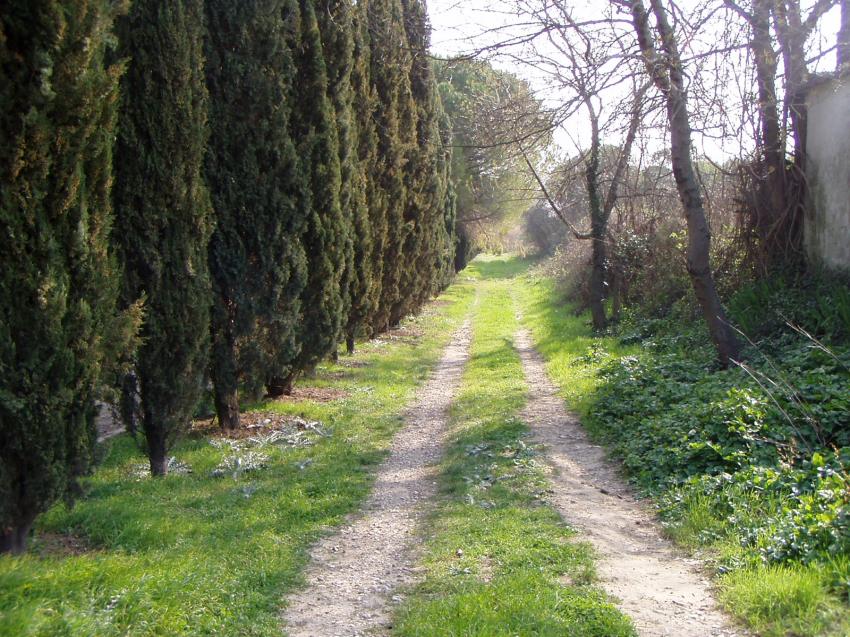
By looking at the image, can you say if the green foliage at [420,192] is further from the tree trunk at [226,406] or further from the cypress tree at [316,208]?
the tree trunk at [226,406]

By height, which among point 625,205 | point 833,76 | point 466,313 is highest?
point 833,76

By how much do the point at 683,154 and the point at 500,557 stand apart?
717 centimetres

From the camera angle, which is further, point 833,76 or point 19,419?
point 833,76

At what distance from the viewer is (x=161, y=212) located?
7.61 m

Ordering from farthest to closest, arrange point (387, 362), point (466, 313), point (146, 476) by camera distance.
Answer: point (466, 313) → point (387, 362) → point (146, 476)

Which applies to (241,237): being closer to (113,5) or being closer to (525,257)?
A: (113,5)

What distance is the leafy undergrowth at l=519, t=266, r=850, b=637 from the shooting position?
177 inches

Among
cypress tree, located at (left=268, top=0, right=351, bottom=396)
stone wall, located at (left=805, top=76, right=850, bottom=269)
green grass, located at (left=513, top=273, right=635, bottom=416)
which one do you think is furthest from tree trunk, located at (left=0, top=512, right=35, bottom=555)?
stone wall, located at (left=805, top=76, right=850, bottom=269)

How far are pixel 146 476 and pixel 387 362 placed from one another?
8.64 m

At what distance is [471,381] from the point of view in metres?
14.0

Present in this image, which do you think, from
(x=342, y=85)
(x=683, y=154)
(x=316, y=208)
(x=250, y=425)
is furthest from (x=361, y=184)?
(x=683, y=154)

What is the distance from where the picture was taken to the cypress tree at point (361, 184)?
1543cm

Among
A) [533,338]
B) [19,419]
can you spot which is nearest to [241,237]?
[19,419]

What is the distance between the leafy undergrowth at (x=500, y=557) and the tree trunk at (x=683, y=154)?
11.1 ft
